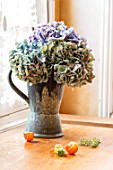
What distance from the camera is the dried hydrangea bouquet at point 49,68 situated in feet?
4.22

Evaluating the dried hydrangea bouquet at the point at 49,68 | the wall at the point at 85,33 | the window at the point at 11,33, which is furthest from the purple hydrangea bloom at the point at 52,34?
the wall at the point at 85,33

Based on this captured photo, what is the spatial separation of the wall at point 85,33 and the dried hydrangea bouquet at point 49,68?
783 millimetres

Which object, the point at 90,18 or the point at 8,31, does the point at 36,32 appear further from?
the point at 90,18

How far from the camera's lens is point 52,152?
3.84ft

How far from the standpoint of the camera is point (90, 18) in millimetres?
2119

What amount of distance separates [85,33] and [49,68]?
896 mm

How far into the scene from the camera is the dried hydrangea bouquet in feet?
4.22

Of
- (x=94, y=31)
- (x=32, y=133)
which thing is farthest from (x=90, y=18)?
(x=32, y=133)

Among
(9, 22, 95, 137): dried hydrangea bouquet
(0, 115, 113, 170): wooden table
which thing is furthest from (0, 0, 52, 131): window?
(9, 22, 95, 137): dried hydrangea bouquet

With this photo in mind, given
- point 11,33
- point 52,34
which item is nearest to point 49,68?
point 52,34

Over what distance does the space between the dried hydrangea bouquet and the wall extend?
2.57ft

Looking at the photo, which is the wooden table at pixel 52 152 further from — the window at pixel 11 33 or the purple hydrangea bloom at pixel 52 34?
the purple hydrangea bloom at pixel 52 34

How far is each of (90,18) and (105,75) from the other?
36 cm

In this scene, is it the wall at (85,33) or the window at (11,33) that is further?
the wall at (85,33)
